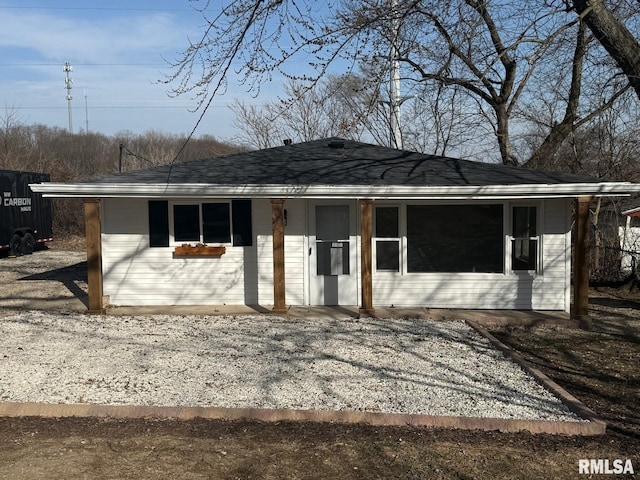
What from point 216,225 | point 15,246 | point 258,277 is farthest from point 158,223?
point 15,246

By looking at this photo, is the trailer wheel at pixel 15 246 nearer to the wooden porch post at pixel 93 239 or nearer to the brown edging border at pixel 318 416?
the wooden porch post at pixel 93 239

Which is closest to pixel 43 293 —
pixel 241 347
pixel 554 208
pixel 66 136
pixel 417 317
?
pixel 241 347

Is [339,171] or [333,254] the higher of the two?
[339,171]

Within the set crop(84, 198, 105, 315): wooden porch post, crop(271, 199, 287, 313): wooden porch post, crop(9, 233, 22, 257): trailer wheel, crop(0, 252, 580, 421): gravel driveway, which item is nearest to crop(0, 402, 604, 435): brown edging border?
crop(0, 252, 580, 421): gravel driveway

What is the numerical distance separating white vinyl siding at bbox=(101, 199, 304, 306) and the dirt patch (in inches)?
201

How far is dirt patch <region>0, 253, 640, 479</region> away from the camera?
12.6ft

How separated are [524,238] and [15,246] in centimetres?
1693

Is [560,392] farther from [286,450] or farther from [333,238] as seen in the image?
[333,238]

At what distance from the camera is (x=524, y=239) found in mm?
9617

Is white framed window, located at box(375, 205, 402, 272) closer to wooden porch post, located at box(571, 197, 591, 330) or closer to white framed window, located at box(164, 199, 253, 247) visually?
white framed window, located at box(164, 199, 253, 247)

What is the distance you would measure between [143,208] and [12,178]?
11.4 metres

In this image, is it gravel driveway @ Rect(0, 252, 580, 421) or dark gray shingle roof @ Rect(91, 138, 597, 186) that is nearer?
gravel driveway @ Rect(0, 252, 580, 421)

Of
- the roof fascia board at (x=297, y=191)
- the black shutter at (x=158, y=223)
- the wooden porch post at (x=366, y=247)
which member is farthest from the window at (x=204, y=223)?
the wooden porch post at (x=366, y=247)

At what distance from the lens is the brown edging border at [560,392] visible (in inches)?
185
